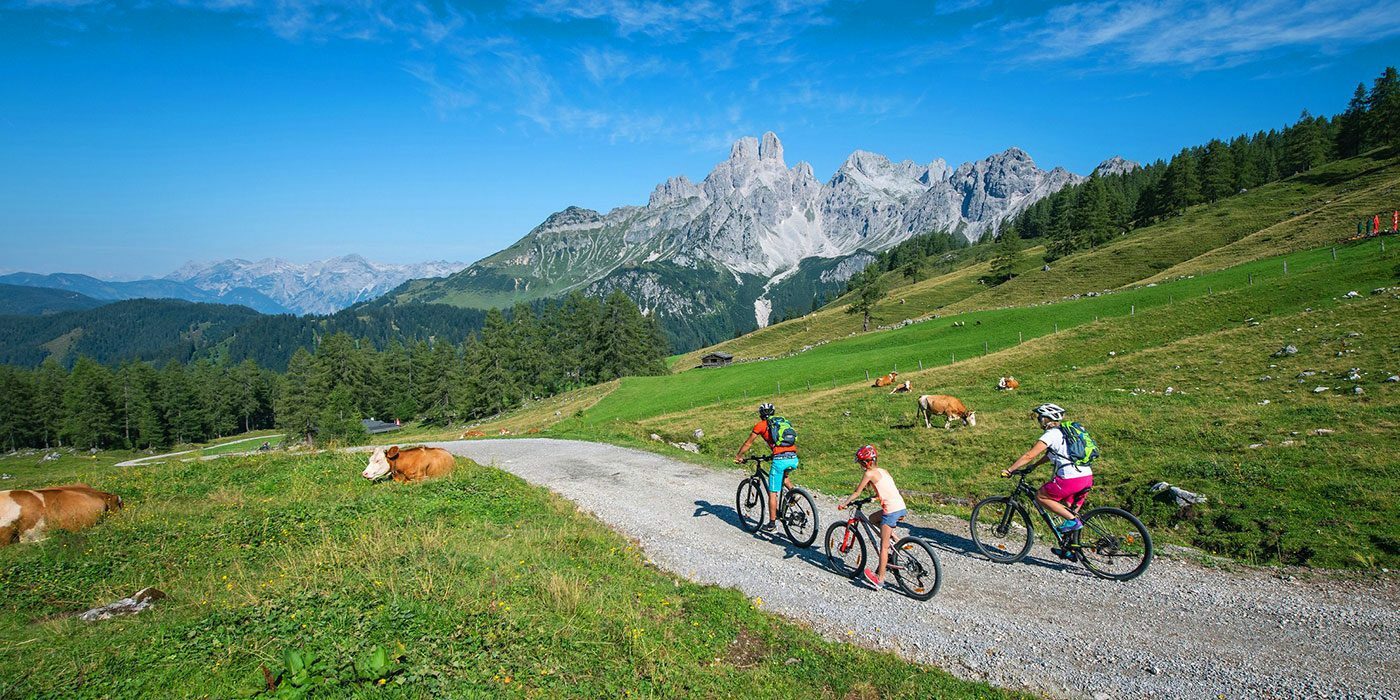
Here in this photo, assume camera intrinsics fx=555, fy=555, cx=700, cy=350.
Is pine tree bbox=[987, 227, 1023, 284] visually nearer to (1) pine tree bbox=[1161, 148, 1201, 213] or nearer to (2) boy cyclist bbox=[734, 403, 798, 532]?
(1) pine tree bbox=[1161, 148, 1201, 213]

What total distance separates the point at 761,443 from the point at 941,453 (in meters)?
8.90

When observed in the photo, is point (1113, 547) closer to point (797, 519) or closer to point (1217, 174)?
point (797, 519)

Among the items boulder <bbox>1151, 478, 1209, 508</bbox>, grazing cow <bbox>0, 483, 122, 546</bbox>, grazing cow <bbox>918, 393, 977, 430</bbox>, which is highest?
grazing cow <bbox>0, 483, 122, 546</bbox>

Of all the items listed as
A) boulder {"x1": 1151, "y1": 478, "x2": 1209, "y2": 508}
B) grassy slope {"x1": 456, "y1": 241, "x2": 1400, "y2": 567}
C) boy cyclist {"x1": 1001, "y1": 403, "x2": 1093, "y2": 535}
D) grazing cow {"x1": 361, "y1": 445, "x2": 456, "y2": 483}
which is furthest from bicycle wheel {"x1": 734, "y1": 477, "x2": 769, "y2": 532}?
grazing cow {"x1": 361, "y1": 445, "x2": 456, "y2": 483}

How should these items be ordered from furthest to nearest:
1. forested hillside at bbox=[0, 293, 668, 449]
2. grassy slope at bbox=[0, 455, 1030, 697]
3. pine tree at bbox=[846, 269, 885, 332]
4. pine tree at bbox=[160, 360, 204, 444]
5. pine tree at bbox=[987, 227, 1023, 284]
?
pine tree at bbox=[987, 227, 1023, 284]
pine tree at bbox=[846, 269, 885, 332]
pine tree at bbox=[160, 360, 204, 444]
forested hillside at bbox=[0, 293, 668, 449]
grassy slope at bbox=[0, 455, 1030, 697]

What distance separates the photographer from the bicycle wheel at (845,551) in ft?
35.9

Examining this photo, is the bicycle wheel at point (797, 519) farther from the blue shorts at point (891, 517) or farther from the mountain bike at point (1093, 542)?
the mountain bike at point (1093, 542)

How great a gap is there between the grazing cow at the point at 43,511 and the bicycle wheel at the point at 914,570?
17.2 meters

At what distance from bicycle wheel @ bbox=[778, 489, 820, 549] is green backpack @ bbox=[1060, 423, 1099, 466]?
5286 mm

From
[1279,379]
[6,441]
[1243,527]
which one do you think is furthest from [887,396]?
[6,441]

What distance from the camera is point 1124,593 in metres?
9.82

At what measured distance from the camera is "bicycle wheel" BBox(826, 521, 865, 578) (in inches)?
431

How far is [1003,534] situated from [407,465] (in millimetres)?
17412

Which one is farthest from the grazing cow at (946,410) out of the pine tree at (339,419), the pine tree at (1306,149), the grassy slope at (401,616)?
the pine tree at (1306,149)
